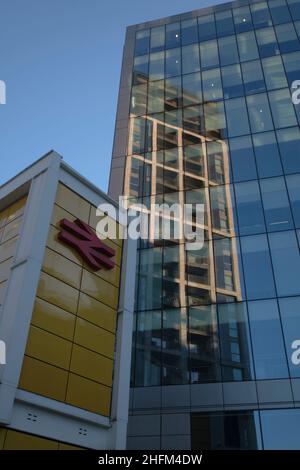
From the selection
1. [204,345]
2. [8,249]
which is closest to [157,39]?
[204,345]

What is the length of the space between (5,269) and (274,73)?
25.9 m

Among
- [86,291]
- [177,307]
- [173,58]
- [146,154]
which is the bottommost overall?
[86,291]

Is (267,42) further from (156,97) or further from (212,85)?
(156,97)

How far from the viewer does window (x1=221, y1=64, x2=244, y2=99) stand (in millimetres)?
31422

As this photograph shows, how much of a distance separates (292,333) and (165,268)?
8177mm

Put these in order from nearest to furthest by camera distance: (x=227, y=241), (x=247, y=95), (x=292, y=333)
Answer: (x=292, y=333) < (x=227, y=241) < (x=247, y=95)

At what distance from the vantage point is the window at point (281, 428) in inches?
738

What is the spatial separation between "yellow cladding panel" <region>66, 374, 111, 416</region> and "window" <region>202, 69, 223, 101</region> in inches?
972

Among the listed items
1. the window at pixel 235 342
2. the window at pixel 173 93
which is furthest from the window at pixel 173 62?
the window at pixel 235 342

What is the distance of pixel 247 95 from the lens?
30828 mm

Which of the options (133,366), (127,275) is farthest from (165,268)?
(127,275)

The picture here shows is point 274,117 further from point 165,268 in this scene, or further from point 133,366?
point 133,366

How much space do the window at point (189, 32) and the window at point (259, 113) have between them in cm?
977

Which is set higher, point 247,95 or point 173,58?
point 173,58
